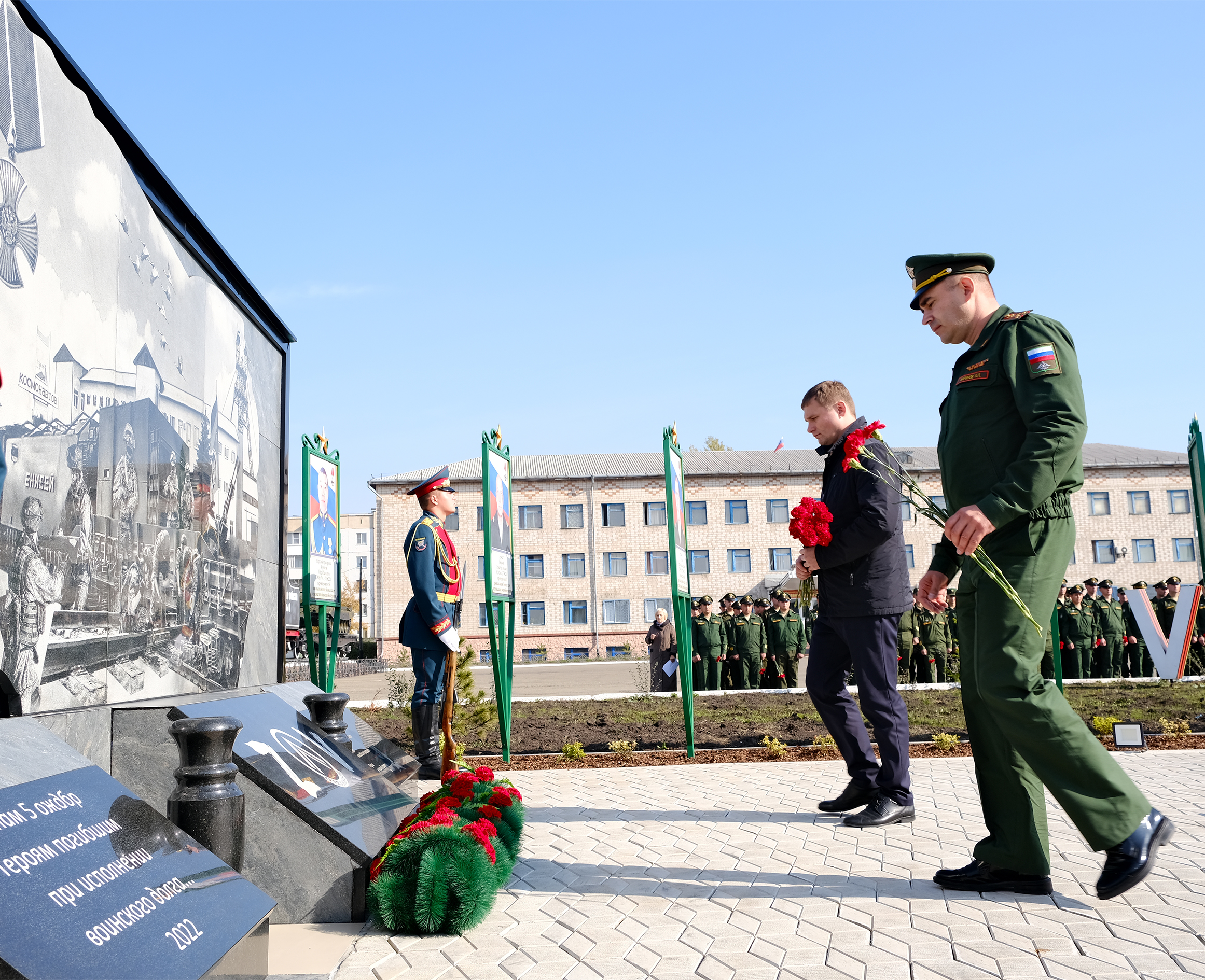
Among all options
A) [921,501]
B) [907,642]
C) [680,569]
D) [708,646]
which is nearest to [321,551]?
[680,569]

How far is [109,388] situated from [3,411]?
905 mm

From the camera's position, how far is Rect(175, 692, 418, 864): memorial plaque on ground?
329 centimetres

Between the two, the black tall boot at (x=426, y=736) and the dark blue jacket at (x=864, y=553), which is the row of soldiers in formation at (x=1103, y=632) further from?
the dark blue jacket at (x=864, y=553)

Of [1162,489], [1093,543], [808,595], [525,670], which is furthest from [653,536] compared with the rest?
[808,595]

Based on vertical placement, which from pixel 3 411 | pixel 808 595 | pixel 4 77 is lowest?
pixel 808 595

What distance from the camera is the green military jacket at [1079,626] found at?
18.4 metres

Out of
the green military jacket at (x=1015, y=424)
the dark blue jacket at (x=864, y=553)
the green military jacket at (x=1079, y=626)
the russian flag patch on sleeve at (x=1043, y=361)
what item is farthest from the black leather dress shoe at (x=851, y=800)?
the green military jacket at (x=1079, y=626)

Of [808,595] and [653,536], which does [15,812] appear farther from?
[653,536]

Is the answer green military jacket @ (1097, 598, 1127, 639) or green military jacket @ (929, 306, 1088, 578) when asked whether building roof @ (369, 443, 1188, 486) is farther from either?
green military jacket @ (929, 306, 1088, 578)

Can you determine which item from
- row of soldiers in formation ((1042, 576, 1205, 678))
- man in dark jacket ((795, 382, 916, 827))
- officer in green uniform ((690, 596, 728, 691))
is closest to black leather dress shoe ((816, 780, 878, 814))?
man in dark jacket ((795, 382, 916, 827))

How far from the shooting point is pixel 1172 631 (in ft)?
45.9

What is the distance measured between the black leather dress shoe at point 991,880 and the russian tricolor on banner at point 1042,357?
1712 mm

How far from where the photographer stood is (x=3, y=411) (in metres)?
3.27

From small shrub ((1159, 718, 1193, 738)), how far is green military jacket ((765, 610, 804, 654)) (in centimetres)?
995
